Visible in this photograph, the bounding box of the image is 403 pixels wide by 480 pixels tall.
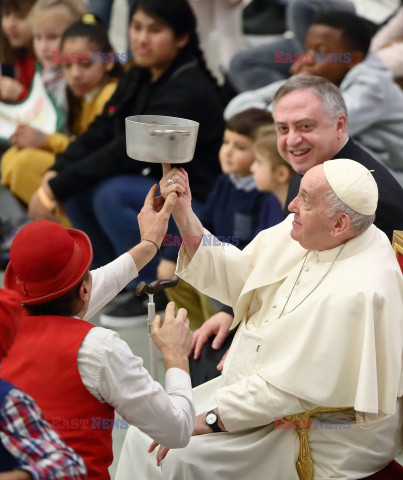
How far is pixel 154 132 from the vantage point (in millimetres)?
2836

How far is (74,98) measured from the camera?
20.2 ft

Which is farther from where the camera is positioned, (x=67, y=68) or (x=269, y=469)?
(x=67, y=68)

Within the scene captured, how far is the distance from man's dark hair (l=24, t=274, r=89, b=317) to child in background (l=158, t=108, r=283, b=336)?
1995 millimetres

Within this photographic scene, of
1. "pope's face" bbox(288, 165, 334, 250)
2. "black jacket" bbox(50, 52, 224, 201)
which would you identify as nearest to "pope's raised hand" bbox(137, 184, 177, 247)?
"pope's face" bbox(288, 165, 334, 250)

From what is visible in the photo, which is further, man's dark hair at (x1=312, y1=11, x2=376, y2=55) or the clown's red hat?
man's dark hair at (x1=312, y1=11, x2=376, y2=55)

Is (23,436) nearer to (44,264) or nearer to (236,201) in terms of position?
(44,264)

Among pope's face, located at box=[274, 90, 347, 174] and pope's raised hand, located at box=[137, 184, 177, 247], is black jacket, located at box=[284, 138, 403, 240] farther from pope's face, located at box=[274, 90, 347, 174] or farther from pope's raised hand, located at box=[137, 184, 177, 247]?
pope's raised hand, located at box=[137, 184, 177, 247]

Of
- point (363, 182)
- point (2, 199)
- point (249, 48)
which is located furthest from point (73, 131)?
point (363, 182)

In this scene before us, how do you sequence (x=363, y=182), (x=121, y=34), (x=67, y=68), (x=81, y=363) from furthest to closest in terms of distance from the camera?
(x=121, y=34) < (x=67, y=68) < (x=363, y=182) < (x=81, y=363)

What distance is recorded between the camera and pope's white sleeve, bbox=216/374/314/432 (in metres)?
2.66

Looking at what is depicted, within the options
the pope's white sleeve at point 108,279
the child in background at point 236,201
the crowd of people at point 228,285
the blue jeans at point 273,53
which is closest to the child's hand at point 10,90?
the crowd of people at point 228,285

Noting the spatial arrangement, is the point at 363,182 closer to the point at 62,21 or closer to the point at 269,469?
the point at 269,469

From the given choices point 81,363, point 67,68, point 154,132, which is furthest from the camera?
point 67,68

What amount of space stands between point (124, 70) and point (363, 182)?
145 inches
